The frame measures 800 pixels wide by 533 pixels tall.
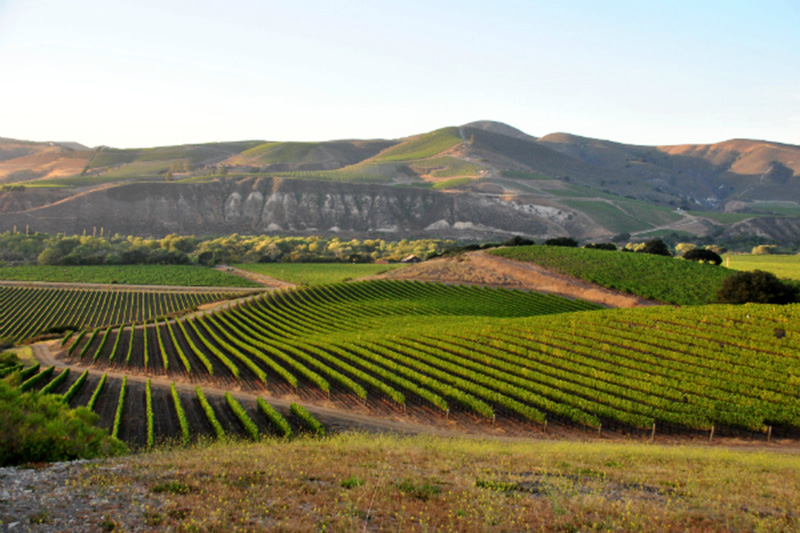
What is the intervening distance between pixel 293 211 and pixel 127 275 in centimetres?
7575

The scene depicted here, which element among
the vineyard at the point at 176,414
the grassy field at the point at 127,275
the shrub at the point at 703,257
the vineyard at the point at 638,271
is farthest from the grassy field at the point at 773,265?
the grassy field at the point at 127,275

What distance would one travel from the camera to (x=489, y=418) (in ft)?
83.7

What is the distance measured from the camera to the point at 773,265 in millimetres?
70062

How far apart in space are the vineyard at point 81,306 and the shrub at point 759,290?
206ft

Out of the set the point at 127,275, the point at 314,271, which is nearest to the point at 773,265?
the point at 314,271

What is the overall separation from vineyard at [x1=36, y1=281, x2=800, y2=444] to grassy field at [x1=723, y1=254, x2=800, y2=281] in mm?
33974

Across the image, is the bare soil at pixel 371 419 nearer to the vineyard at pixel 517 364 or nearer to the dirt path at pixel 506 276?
the vineyard at pixel 517 364

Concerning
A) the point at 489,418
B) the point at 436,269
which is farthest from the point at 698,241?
the point at 489,418

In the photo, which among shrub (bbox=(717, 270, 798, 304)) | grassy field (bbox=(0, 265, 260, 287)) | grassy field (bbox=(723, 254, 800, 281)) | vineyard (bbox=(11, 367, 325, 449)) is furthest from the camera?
grassy field (bbox=(0, 265, 260, 287))

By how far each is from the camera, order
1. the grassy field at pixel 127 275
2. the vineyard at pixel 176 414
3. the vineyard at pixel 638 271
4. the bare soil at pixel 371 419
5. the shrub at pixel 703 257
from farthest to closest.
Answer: the grassy field at pixel 127 275
the shrub at pixel 703 257
the vineyard at pixel 638 271
the vineyard at pixel 176 414
the bare soil at pixel 371 419

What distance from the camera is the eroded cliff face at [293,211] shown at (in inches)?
5743

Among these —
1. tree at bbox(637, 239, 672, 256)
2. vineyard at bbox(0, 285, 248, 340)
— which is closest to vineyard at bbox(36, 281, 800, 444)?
vineyard at bbox(0, 285, 248, 340)

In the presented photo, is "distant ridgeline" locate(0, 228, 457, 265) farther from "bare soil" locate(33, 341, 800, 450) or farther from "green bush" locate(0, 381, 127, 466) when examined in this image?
"green bush" locate(0, 381, 127, 466)

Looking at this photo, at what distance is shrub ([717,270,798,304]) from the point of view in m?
Result: 46.4
